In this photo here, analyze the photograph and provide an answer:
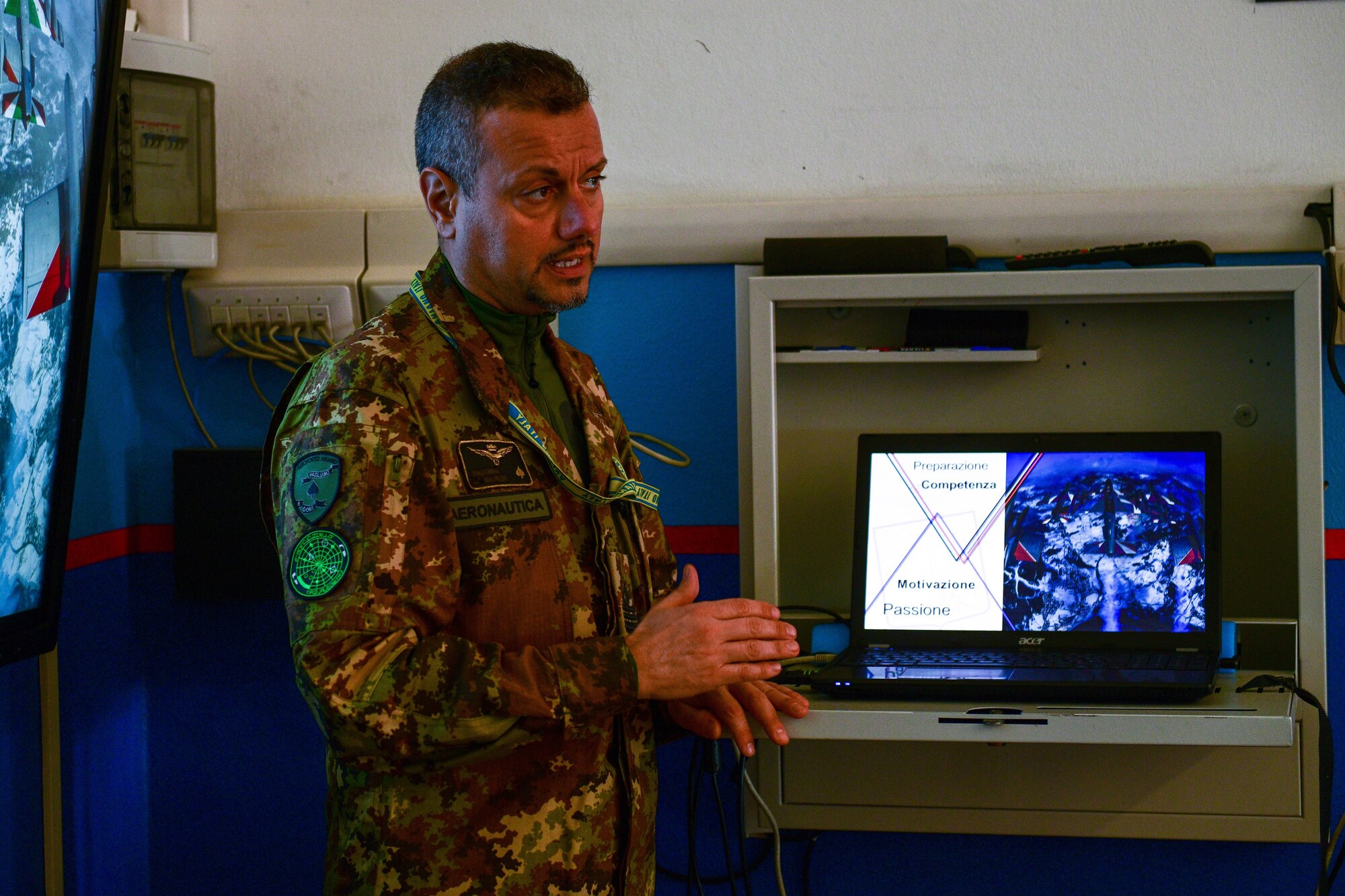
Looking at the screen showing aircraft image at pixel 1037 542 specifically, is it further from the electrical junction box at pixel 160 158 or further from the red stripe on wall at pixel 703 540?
the electrical junction box at pixel 160 158

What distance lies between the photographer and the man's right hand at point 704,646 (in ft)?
3.91

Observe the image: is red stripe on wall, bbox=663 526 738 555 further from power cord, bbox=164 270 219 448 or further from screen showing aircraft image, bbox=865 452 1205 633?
power cord, bbox=164 270 219 448

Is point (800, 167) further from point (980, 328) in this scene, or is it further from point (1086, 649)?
point (1086, 649)

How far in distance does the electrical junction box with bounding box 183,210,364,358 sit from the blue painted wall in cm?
9

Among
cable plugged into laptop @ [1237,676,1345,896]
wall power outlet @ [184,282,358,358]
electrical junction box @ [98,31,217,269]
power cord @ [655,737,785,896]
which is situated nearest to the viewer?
cable plugged into laptop @ [1237,676,1345,896]

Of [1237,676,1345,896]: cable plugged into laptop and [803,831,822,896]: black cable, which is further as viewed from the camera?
[803,831,822,896]: black cable

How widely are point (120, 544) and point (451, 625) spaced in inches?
42.8

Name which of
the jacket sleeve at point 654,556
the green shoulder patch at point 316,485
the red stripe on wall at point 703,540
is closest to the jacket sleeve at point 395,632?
the green shoulder patch at point 316,485

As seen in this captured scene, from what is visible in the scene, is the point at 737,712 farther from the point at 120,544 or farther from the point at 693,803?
the point at 120,544

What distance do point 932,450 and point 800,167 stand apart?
1.75 ft

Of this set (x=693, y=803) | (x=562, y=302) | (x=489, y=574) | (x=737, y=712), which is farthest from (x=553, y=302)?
(x=693, y=803)

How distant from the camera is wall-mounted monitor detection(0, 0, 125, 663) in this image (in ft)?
4.06

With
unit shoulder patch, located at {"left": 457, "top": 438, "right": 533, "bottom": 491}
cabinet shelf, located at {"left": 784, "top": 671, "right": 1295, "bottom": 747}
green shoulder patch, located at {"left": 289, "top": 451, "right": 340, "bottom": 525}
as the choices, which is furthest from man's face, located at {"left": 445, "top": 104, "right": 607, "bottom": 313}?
cabinet shelf, located at {"left": 784, "top": 671, "right": 1295, "bottom": 747}

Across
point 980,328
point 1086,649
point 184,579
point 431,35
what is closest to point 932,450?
point 980,328
